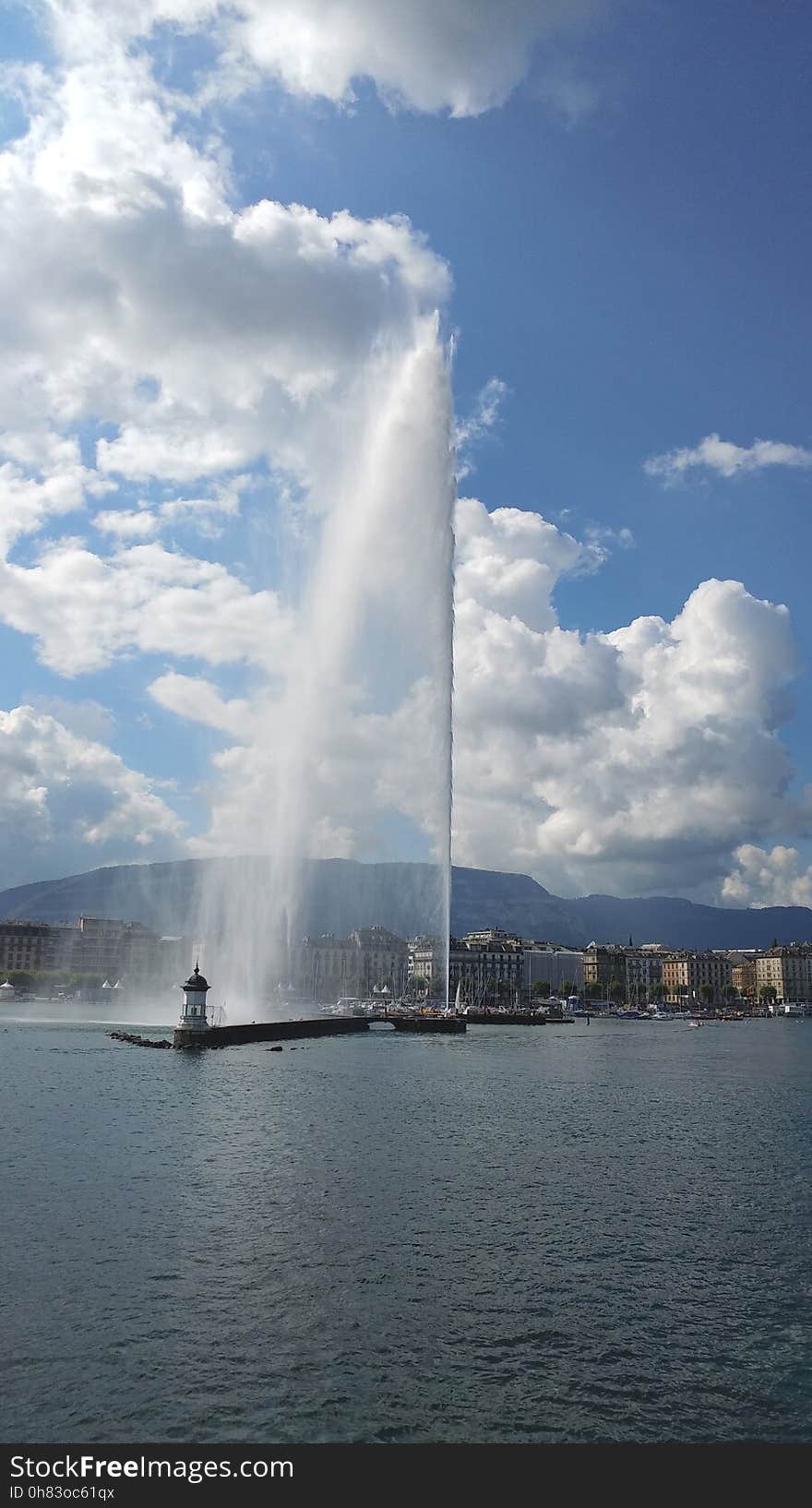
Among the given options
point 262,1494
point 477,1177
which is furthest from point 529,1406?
point 477,1177

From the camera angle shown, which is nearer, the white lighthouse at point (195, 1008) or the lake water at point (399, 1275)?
the lake water at point (399, 1275)

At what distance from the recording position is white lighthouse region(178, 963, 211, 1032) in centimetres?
7525

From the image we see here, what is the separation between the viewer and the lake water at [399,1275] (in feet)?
49.1

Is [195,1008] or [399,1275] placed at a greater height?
[195,1008]

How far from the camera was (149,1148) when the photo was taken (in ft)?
112

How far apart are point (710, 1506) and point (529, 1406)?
3.19 meters

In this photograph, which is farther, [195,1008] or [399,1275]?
[195,1008]

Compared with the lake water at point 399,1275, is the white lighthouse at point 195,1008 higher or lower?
higher

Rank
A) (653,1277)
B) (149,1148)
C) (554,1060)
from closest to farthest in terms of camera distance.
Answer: (653,1277), (149,1148), (554,1060)

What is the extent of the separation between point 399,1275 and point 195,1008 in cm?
5863

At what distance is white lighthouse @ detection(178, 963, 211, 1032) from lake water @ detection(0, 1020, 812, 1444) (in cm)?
3031

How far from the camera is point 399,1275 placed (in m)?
20.8

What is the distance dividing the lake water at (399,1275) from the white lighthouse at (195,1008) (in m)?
30.3

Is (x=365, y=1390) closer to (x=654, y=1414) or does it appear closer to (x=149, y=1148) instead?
(x=654, y=1414)
